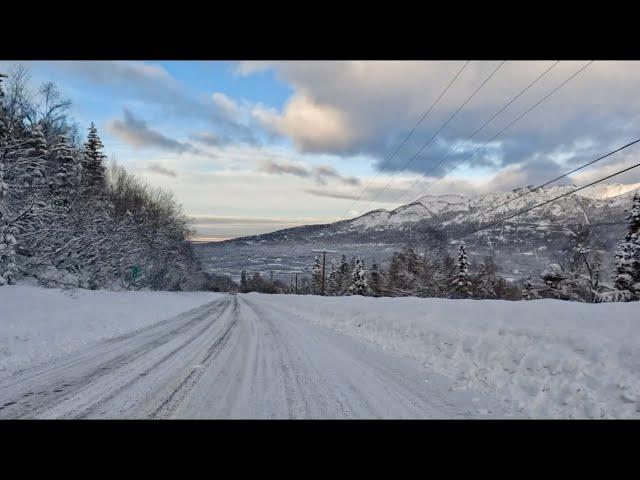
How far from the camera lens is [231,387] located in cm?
639

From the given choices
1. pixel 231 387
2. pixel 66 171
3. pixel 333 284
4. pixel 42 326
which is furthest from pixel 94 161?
pixel 333 284

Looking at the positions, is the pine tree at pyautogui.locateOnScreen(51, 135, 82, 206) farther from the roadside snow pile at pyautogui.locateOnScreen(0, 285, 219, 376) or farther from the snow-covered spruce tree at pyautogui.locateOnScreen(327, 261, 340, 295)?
the snow-covered spruce tree at pyautogui.locateOnScreen(327, 261, 340, 295)

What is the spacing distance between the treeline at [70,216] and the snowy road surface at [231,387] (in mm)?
18275

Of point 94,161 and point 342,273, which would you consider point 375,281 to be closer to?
point 342,273

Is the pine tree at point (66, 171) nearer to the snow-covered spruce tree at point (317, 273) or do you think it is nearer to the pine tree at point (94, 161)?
the pine tree at point (94, 161)

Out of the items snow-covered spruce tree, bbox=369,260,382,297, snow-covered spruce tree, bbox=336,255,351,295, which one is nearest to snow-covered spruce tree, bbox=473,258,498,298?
snow-covered spruce tree, bbox=369,260,382,297

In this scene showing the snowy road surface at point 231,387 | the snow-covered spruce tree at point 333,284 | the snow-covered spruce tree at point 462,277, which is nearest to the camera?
the snowy road surface at point 231,387

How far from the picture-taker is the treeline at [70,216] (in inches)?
947

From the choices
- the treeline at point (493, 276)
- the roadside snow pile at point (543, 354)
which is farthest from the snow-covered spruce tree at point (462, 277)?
the roadside snow pile at point (543, 354)

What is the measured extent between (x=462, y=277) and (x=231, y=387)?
192 feet

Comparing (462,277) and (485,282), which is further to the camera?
(485,282)

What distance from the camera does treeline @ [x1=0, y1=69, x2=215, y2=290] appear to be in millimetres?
24047

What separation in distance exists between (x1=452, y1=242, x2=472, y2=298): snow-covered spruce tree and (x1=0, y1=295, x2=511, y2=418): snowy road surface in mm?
53159
